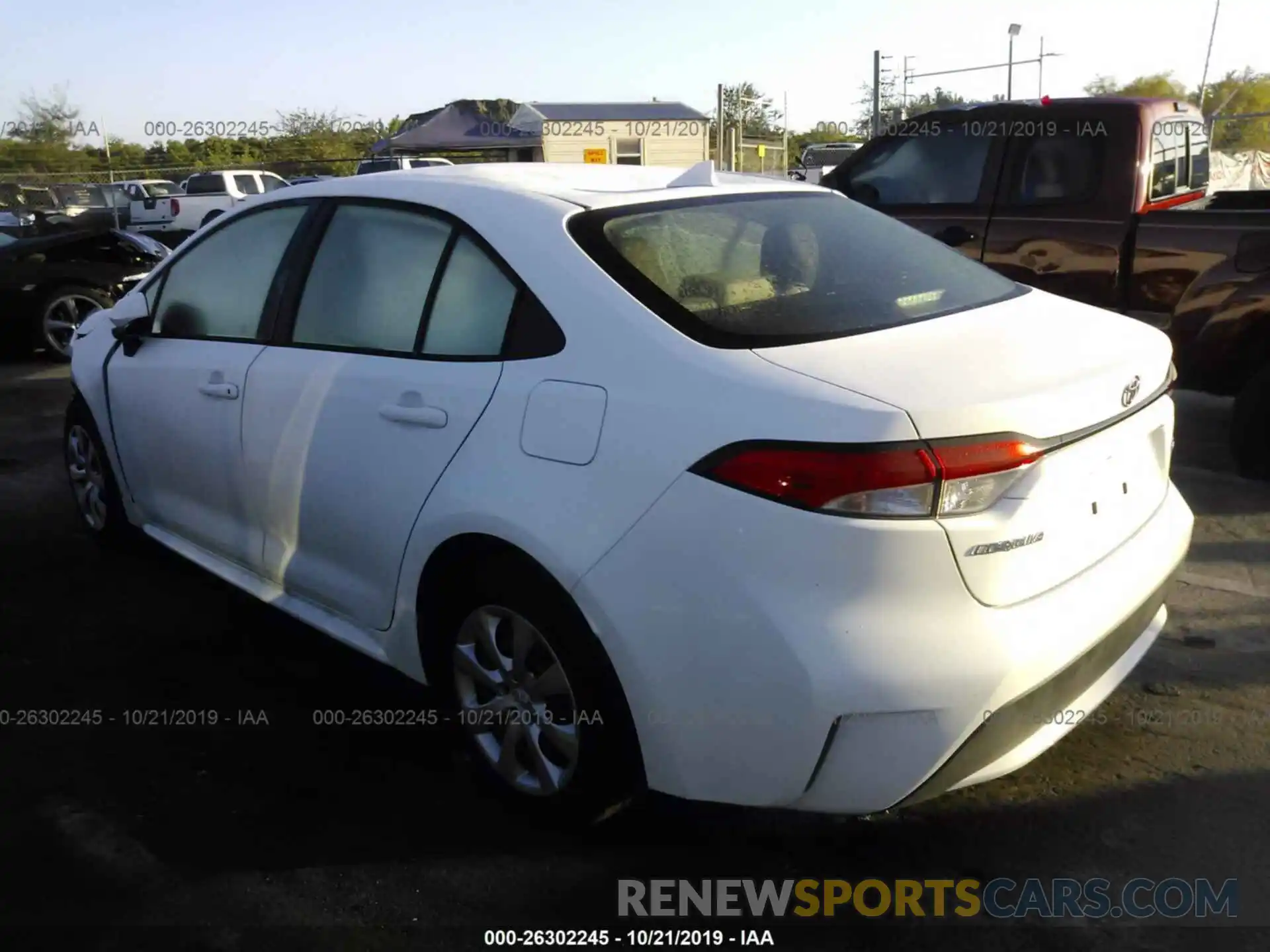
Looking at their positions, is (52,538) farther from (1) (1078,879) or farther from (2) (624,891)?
(1) (1078,879)

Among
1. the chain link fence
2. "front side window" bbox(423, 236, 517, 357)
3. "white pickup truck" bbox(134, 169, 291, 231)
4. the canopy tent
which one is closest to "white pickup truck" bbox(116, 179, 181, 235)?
"white pickup truck" bbox(134, 169, 291, 231)

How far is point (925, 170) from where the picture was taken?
698cm

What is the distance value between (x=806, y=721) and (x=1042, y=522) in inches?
25.7

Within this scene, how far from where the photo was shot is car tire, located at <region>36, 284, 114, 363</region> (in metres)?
9.92

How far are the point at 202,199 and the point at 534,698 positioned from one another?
24.8 m

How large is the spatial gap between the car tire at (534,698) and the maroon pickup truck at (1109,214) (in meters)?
4.11

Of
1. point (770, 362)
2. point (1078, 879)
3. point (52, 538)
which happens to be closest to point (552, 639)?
point (770, 362)

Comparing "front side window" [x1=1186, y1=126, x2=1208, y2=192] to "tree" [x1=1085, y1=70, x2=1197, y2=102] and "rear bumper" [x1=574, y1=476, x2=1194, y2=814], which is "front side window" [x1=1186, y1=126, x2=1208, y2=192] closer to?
"rear bumper" [x1=574, y1=476, x2=1194, y2=814]

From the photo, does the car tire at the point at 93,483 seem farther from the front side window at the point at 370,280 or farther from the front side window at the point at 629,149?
the front side window at the point at 629,149

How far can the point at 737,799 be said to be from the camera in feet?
7.92

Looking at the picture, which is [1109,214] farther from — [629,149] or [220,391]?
[629,149]

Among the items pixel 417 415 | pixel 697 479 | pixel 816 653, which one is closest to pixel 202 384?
pixel 417 415

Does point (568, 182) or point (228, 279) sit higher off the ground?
point (568, 182)

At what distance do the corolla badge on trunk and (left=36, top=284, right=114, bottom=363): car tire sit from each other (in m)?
9.62
